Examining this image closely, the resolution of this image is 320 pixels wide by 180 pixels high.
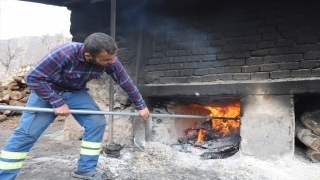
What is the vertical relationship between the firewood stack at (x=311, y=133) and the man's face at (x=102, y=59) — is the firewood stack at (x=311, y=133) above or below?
A: below

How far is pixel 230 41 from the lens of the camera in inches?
152

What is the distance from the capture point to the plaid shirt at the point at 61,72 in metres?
2.46

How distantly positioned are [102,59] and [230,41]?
210cm

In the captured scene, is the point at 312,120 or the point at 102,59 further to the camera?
the point at 312,120

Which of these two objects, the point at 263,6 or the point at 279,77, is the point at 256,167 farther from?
the point at 263,6

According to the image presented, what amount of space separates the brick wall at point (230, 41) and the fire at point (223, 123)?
3.04 feet

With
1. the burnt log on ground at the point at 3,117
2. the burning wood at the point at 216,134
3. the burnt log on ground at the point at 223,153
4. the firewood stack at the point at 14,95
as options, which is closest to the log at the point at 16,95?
the firewood stack at the point at 14,95

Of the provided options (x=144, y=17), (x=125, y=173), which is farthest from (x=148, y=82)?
(x=125, y=173)

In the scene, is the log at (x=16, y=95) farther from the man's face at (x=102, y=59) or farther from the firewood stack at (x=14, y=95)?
the man's face at (x=102, y=59)

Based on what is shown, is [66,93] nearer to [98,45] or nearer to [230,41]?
[98,45]

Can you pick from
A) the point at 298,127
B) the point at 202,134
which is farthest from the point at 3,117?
the point at 298,127

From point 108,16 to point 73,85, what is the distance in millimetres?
2345

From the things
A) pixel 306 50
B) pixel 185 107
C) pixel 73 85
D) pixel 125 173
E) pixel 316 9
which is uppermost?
pixel 316 9

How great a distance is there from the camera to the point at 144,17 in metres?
4.63
